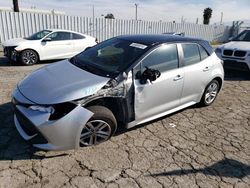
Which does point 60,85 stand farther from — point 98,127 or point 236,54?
point 236,54

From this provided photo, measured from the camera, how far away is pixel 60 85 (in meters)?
3.13

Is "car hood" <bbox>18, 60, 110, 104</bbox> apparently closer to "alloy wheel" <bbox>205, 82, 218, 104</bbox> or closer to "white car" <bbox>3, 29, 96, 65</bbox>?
"alloy wheel" <bbox>205, 82, 218, 104</bbox>

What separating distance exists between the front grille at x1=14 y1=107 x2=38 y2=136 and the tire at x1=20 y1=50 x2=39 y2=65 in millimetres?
5757

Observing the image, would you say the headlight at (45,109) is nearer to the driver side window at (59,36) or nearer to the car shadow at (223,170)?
the car shadow at (223,170)

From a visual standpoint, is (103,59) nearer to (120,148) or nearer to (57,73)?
(57,73)

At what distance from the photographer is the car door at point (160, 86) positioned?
349cm

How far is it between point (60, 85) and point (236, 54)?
6568 mm

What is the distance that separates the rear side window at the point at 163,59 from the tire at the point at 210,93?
131cm

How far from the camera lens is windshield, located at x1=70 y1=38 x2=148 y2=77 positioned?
347 centimetres

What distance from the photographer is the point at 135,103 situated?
3.46 metres

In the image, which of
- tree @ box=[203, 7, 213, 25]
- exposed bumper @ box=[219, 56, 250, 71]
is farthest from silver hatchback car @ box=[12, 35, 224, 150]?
tree @ box=[203, 7, 213, 25]

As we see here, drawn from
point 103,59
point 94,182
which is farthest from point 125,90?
point 94,182

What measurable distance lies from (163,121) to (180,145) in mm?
798

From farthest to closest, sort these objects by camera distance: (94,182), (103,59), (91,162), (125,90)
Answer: (103,59) < (125,90) < (91,162) < (94,182)
